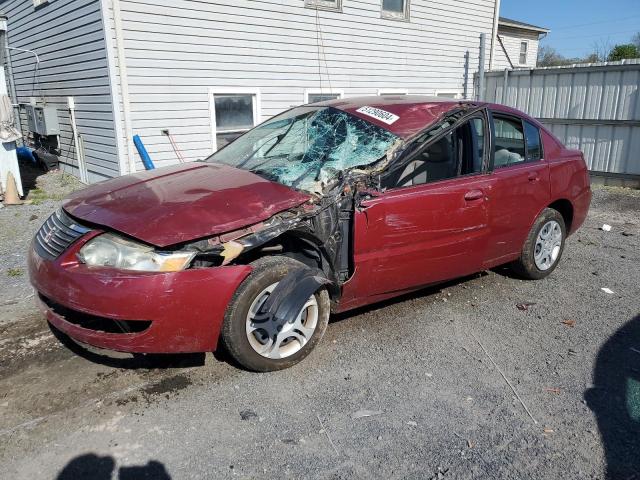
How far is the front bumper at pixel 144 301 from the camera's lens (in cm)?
262

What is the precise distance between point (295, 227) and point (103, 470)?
1584 mm

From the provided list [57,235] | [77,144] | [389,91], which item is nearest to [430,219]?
[57,235]

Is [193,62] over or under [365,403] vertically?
over

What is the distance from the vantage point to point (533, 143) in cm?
453

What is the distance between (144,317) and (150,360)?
28.1 inches

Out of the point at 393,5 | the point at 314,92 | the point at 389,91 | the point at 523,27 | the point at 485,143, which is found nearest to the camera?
the point at 485,143

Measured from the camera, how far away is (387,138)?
11.8 ft

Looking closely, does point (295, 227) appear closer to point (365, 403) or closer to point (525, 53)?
point (365, 403)

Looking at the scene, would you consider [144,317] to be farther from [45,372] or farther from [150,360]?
[45,372]

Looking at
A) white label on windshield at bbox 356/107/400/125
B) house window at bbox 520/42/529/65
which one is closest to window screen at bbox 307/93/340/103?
white label on windshield at bbox 356/107/400/125

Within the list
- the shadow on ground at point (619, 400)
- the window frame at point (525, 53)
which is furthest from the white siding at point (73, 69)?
the window frame at point (525, 53)

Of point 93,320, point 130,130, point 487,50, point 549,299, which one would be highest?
point 487,50

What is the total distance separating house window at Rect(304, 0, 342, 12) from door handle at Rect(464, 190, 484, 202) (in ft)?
21.6

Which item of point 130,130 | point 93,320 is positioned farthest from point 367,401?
point 130,130
